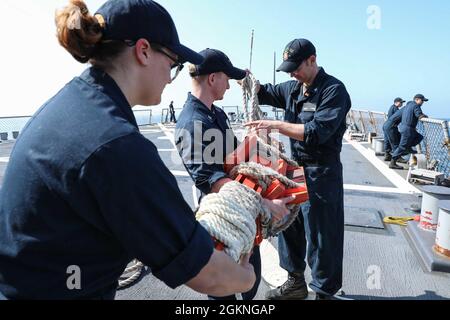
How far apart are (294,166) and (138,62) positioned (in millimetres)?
1360

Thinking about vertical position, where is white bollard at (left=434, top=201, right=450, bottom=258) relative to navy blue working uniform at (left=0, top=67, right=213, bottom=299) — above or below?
below

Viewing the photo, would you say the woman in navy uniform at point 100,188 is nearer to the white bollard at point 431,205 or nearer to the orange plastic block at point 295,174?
the orange plastic block at point 295,174

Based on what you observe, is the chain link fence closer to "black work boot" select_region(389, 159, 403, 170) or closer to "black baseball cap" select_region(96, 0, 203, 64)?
"black work boot" select_region(389, 159, 403, 170)

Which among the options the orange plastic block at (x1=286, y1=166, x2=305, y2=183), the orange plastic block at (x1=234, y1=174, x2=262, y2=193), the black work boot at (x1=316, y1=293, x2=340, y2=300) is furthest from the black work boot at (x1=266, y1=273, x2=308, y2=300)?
the orange plastic block at (x1=234, y1=174, x2=262, y2=193)

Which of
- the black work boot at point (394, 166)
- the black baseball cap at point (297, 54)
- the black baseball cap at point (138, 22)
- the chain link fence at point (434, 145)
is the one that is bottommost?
the black work boot at point (394, 166)

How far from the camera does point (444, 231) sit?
3.26 m

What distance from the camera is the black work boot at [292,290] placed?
2891mm

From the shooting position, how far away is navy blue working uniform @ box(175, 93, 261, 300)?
2.06 m

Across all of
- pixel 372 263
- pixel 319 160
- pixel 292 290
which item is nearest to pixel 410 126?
pixel 372 263

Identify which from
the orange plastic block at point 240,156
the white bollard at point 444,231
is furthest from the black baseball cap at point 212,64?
the white bollard at point 444,231

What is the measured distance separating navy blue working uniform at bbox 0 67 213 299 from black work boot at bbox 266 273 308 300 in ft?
7.10

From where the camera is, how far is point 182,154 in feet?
7.23

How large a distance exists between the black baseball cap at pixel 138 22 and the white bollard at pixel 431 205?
374 centimetres
